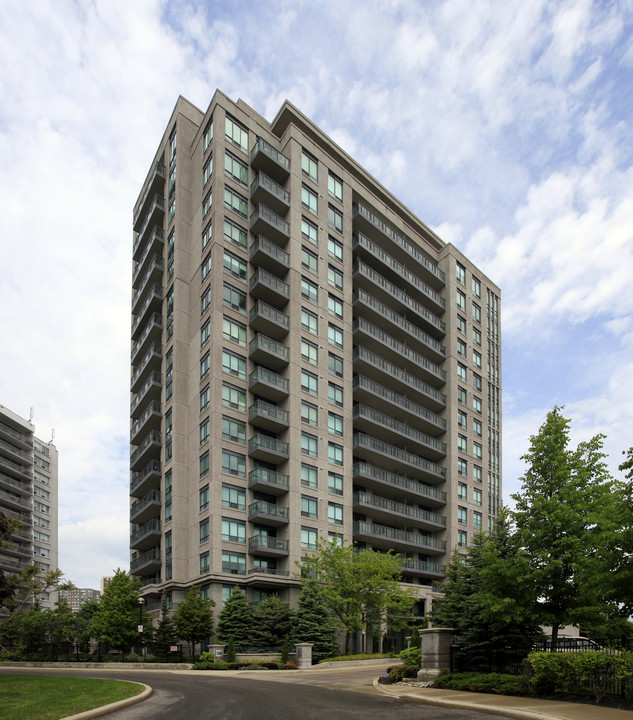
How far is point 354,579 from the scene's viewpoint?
4628cm

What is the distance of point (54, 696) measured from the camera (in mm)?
19234

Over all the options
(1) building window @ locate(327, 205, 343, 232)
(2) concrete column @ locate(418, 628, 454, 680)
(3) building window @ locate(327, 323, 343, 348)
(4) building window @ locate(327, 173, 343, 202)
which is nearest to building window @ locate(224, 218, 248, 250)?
(1) building window @ locate(327, 205, 343, 232)

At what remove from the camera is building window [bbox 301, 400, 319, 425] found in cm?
5619

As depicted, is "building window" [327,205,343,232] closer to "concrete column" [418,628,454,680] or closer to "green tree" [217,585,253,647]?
"green tree" [217,585,253,647]

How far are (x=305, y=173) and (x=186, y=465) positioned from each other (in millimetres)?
29075

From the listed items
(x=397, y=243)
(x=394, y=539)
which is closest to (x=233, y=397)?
(x=394, y=539)

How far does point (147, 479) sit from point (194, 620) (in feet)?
65.4

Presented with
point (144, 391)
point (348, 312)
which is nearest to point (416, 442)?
point (348, 312)

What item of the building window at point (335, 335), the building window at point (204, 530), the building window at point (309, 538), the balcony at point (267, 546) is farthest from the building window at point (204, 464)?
the building window at point (335, 335)

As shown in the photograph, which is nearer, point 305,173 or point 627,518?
point 627,518

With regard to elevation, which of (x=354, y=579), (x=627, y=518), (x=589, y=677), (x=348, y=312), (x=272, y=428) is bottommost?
(x=354, y=579)

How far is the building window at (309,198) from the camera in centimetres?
6112

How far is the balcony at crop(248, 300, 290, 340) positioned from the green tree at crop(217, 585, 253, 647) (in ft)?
70.8

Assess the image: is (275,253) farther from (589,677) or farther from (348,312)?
(589,677)
